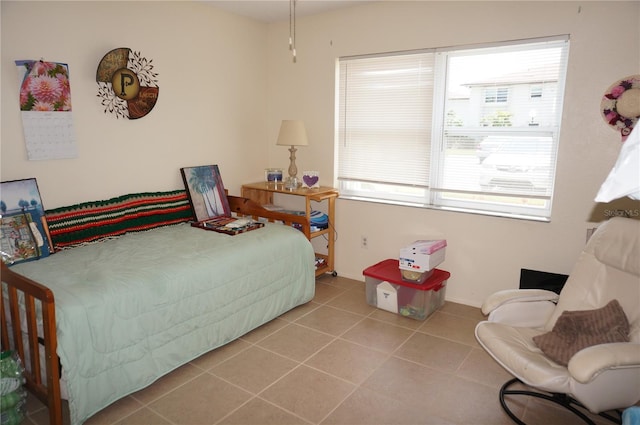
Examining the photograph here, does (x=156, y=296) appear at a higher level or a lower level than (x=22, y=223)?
lower

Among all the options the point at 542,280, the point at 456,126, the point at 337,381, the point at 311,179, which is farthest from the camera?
the point at 311,179

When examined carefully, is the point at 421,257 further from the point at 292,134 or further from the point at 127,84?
the point at 127,84

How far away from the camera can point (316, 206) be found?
4.22 m

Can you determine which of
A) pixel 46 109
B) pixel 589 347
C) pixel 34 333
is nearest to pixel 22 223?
pixel 46 109

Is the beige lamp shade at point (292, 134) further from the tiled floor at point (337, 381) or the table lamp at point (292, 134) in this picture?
the tiled floor at point (337, 381)

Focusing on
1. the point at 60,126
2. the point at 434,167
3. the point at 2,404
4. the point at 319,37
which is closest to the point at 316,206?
the point at 434,167

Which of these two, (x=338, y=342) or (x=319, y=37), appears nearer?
(x=338, y=342)

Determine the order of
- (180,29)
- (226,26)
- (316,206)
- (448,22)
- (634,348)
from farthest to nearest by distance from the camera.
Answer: (316,206)
(226,26)
(180,29)
(448,22)
(634,348)

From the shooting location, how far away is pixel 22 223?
2.57 meters

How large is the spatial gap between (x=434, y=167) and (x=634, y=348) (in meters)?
2.04

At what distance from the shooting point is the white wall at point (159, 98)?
262 centimetres

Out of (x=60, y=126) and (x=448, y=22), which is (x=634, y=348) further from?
(x=60, y=126)

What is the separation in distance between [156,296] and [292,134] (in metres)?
2.00

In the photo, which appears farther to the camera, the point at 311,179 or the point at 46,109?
the point at 311,179
